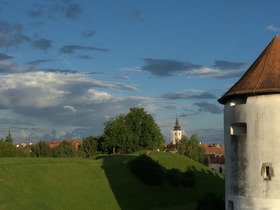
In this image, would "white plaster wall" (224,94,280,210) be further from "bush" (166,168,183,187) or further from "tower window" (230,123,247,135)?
"bush" (166,168,183,187)

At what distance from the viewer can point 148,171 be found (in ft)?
123

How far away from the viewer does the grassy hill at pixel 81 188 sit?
3044 cm

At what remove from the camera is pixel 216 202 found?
958 inches

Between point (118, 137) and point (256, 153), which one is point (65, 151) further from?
point (256, 153)

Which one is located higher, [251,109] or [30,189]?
[251,109]

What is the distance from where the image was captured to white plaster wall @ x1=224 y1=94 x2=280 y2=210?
1770 cm

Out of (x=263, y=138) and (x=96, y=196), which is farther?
(x=96, y=196)

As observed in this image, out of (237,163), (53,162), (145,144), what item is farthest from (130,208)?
(145,144)

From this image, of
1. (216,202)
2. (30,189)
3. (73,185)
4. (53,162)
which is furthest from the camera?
(53,162)

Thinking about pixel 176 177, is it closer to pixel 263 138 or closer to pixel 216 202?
pixel 216 202

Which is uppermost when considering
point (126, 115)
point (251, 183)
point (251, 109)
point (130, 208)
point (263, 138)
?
point (126, 115)

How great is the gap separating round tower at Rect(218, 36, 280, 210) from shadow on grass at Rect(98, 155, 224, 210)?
1364 centimetres

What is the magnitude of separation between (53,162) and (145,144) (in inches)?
1196

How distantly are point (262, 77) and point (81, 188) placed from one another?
1976 centimetres
